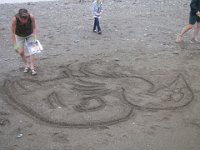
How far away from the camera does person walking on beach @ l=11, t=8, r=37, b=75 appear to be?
6859 mm

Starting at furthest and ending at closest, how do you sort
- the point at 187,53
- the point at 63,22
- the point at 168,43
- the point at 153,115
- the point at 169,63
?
the point at 63,22
the point at 168,43
the point at 187,53
the point at 169,63
the point at 153,115

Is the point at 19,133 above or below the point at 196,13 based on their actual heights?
below

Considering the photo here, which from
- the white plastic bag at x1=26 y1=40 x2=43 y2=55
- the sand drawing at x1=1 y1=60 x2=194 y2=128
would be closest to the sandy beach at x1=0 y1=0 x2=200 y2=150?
the sand drawing at x1=1 y1=60 x2=194 y2=128

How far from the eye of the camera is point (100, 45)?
9508 mm

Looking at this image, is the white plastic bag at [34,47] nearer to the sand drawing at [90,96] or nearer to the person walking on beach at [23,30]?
the person walking on beach at [23,30]

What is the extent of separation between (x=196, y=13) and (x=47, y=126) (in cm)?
544

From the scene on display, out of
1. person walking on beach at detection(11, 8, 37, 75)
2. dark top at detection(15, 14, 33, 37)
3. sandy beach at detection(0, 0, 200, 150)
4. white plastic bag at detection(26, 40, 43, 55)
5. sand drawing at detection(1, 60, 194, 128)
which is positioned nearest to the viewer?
sandy beach at detection(0, 0, 200, 150)

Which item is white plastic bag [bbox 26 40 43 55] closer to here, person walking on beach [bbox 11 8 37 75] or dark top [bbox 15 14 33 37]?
person walking on beach [bbox 11 8 37 75]

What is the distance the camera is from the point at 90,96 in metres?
6.63

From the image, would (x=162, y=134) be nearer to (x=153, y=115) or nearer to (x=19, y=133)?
(x=153, y=115)

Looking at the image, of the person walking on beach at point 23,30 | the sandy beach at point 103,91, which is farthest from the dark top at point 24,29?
the sandy beach at point 103,91

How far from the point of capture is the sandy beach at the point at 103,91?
5305 millimetres

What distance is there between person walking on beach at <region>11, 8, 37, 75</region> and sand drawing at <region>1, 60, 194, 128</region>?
0.63 meters

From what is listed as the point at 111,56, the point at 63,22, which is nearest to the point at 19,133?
the point at 111,56
